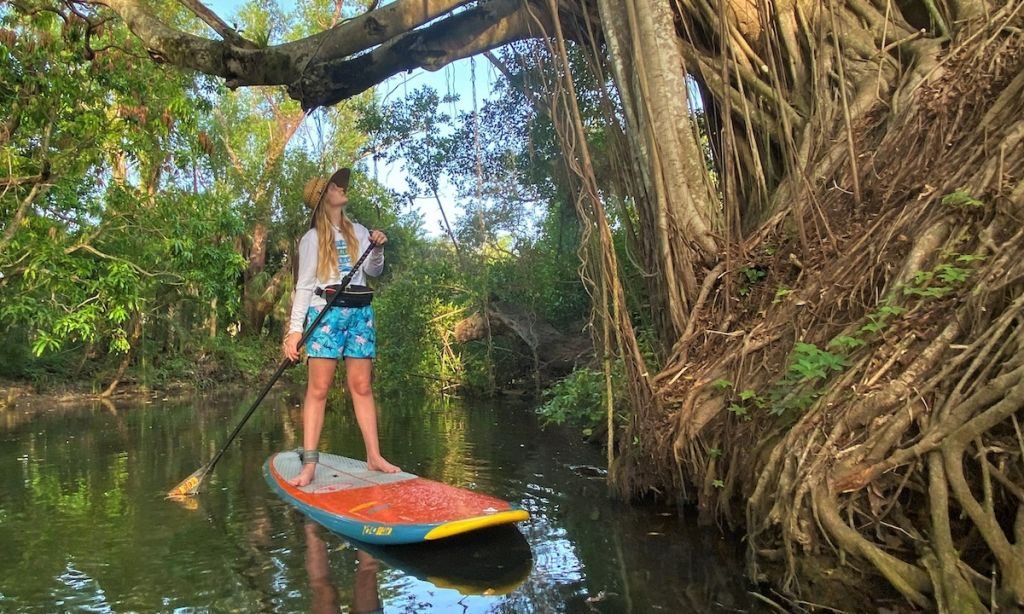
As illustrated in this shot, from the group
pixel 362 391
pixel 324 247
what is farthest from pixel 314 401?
pixel 324 247

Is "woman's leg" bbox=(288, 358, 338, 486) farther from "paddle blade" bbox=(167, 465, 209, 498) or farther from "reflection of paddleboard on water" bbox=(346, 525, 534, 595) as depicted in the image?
"reflection of paddleboard on water" bbox=(346, 525, 534, 595)

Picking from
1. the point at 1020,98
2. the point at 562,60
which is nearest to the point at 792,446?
the point at 1020,98

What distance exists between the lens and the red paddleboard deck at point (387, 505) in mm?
3238

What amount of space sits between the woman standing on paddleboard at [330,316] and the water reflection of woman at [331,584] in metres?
0.99

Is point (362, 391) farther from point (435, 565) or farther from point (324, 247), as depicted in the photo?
point (435, 565)

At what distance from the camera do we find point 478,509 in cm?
338

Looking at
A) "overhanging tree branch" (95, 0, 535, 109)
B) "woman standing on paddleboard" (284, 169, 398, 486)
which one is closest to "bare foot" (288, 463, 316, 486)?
"woman standing on paddleboard" (284, 169, 398, 486)

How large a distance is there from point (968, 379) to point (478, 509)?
202 centimetres

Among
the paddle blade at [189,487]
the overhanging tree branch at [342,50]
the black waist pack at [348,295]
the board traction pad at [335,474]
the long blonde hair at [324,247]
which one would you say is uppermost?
the overhanging tree branch at [342,50]

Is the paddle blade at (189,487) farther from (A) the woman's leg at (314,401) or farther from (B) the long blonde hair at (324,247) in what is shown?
(B) the long blonde hair at (324,247)

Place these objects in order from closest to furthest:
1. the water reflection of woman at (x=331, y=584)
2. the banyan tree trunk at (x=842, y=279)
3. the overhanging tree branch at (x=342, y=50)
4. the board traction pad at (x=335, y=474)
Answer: the banyan tree trunk at (x=842, y=279), the water reflection of woman at (x=331, y=584), the board traction pad at (x=335, y=474), the overhanging tree branch at (x=342, y=50)

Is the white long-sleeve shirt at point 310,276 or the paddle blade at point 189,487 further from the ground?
the white long-sleeve shirt at point 310,276

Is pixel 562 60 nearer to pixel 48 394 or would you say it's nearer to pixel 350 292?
pixel 350 292

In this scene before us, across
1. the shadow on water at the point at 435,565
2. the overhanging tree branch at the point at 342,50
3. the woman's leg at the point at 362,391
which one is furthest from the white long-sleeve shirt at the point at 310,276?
the overhanging tree branch at the point at 342,50
